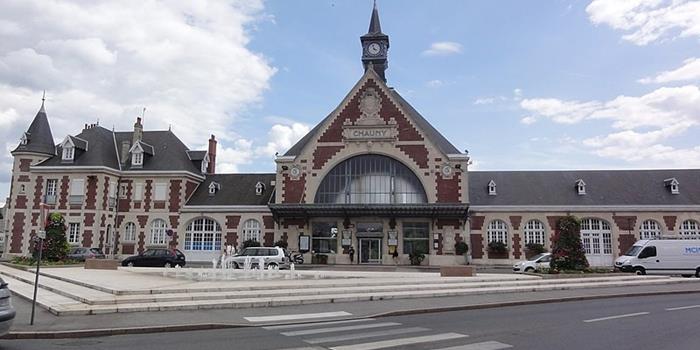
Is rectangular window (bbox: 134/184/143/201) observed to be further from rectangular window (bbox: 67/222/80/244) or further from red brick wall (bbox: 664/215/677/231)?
red brick wall (bbox: 664/215/677/231)

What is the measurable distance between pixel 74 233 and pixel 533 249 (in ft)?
116

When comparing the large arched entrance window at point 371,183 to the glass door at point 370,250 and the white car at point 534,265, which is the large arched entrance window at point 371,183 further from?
the white car at point 534,265

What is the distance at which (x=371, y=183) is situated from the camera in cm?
3769

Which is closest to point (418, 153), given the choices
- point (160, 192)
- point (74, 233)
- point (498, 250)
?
point (498, 250)

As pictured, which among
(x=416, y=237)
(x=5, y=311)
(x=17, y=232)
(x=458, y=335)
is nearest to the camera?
(x=5, y=311)

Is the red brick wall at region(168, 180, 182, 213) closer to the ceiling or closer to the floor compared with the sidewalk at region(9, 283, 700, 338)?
closer to the ceiling

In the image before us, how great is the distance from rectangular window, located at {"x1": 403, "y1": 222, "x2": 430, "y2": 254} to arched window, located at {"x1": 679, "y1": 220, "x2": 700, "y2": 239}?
19154mm

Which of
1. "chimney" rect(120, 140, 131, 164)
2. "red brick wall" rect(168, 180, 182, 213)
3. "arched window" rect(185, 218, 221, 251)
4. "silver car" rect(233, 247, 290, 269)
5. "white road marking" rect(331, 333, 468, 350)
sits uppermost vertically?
"chimney" rect(120, 140, 131, 164)

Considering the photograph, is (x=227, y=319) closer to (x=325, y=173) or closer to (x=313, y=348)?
(x=313, y=348)

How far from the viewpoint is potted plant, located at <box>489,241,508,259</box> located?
37.8 m

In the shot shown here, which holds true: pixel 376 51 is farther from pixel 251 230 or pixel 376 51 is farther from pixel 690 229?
pixel 690 229

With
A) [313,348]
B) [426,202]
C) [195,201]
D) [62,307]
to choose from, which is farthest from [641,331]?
[195,201]

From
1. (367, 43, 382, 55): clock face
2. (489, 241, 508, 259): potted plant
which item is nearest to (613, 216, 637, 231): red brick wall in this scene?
(489, 241, 508, 259): potted plant

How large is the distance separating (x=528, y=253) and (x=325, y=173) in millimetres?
16672
